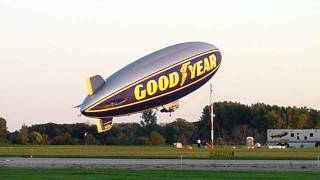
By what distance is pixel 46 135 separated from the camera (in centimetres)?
18950

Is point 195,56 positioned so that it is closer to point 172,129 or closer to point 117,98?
point 117,98

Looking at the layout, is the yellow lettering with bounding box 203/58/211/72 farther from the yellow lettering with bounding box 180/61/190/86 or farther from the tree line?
the tree line

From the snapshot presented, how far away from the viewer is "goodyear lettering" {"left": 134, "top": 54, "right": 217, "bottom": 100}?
72.2 metres

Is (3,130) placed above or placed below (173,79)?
above

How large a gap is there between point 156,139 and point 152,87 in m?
92.7

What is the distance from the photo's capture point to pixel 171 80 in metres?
73.1

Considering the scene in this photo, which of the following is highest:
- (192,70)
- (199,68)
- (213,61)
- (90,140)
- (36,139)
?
(213,61)

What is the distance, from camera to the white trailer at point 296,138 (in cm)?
15562

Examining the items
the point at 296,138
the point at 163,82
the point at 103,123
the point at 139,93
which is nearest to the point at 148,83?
the point at 139,93

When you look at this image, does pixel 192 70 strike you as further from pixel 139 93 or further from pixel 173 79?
pixel 139 93

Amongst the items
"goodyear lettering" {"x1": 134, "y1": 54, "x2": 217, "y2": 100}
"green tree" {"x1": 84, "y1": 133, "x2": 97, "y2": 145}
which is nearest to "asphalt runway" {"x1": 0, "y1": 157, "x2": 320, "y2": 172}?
"goodyear lettering" {"x1": 134, "y1": 54, "x2": 217, "y2": 100}

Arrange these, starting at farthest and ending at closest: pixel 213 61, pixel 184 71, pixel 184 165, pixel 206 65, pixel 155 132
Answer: pixel 155 132 → pixel 213 61 → pixel 206 65 → pixel 184 71 → pixel 184 165

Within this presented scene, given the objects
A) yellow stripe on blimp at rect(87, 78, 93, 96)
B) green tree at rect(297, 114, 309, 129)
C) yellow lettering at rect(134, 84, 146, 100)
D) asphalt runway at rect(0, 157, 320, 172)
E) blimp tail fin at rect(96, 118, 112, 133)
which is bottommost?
asphalt runway at rect(0, 157, 320, 172)

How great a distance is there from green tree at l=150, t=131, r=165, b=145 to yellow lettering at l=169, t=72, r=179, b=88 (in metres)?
89.9
